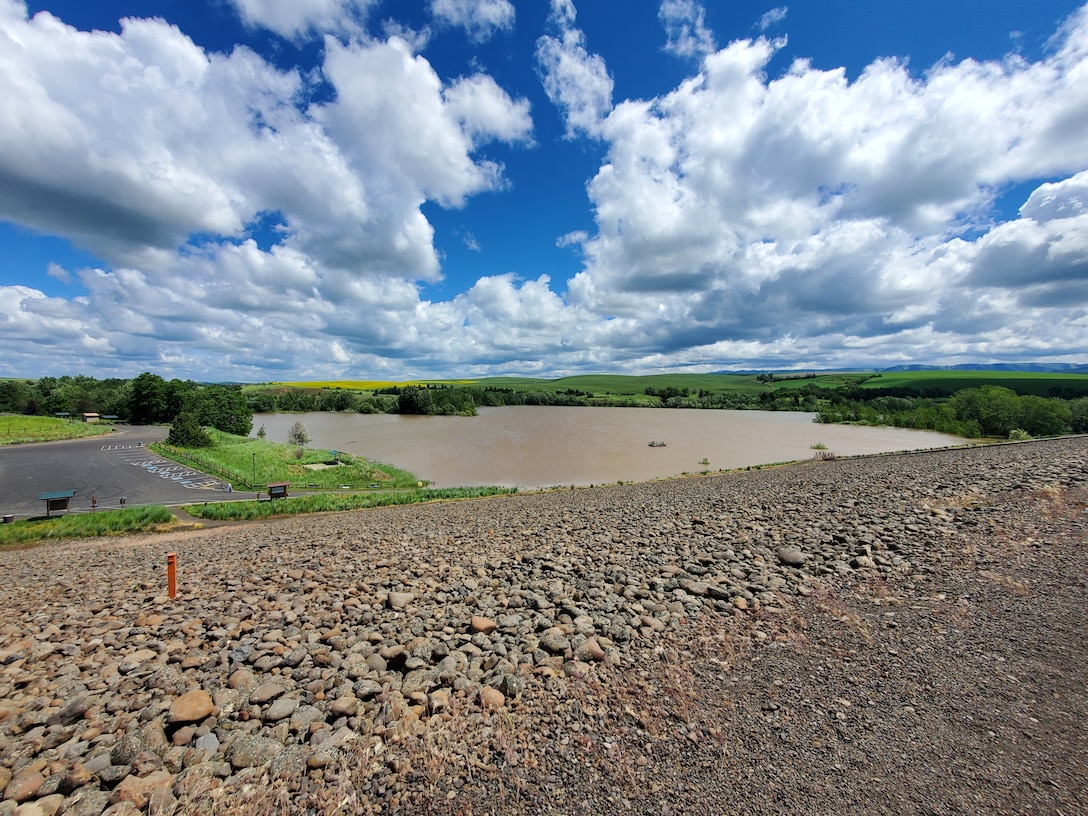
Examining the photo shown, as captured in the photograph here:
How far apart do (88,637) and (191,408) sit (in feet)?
204

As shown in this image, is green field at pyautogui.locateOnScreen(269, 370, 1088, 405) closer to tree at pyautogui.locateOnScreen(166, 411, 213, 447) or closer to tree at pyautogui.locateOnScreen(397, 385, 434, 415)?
tree at pyautogui.locateOnScreen(397, 385, 434, 415)

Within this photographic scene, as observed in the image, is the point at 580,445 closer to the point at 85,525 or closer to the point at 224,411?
the point at 85,525

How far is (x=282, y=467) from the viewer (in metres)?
33.1

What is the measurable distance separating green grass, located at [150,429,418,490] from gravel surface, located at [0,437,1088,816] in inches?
799

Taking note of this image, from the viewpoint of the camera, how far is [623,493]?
19406 mm

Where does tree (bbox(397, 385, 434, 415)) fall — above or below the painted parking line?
above

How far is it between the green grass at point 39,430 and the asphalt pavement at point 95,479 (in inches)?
163

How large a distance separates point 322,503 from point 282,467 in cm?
1459

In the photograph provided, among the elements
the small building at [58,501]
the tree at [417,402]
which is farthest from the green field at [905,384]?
the small building at [58,501]

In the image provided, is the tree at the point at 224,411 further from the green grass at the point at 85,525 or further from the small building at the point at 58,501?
the green grass at the point at 85,525

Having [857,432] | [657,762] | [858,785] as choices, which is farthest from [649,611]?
[857,432]

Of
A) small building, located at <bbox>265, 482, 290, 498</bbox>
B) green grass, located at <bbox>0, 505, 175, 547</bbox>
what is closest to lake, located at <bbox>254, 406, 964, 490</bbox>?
small building, located at <bbox>265, 482, 290, 498</bbox>

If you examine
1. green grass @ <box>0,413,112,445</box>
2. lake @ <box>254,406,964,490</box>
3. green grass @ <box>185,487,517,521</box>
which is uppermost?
green grass @ <box>0,413,112,445</box>

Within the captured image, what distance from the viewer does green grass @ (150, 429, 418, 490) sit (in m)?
28.9
